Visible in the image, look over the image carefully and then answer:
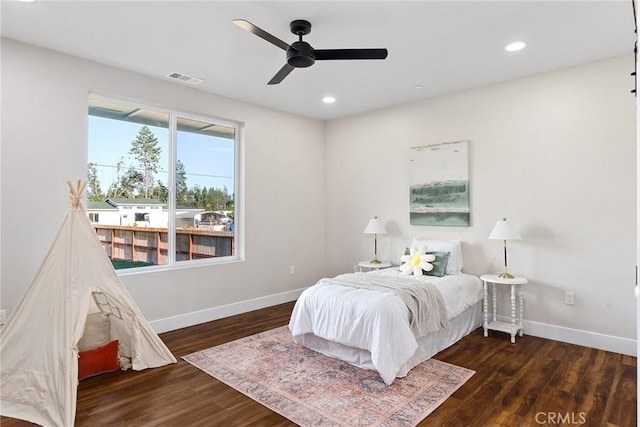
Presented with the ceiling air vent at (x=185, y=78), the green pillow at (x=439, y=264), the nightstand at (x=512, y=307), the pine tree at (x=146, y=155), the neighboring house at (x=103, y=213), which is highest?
the ceiling air vent at (x=185, y=78)

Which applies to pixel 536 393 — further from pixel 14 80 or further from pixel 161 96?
pixel 14 80

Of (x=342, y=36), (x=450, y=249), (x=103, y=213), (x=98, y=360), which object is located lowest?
(x=98, y=360)

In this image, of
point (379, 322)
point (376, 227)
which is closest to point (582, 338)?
point (379, 322)

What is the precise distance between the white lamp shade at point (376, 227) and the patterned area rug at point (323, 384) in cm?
196

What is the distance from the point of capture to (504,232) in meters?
3.85

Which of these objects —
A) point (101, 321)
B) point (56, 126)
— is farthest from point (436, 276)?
point (56, 126)

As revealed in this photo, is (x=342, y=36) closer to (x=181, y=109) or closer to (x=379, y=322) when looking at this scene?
(x=181, y=109)

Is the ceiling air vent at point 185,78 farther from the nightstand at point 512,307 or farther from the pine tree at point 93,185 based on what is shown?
the nightstand at point 512,307

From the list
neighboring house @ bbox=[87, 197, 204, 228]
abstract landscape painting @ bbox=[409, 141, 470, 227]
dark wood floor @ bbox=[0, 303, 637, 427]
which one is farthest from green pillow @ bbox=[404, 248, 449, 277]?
neighboring house @ bbox=[87, 197, 204, 228]

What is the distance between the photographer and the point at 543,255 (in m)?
3.94

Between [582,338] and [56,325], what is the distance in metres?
4.62

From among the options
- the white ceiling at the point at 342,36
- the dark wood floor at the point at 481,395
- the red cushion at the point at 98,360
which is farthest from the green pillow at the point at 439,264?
the red cushion at the point at 98,360

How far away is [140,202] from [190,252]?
2.80 feet

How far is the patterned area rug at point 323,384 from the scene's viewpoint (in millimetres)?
2449
